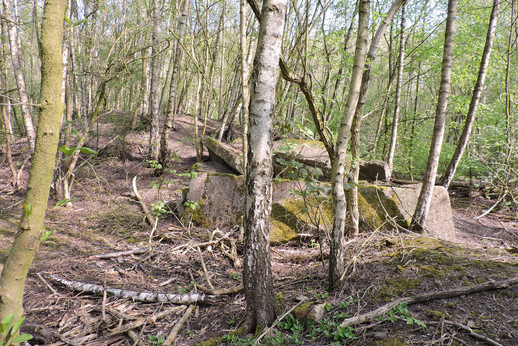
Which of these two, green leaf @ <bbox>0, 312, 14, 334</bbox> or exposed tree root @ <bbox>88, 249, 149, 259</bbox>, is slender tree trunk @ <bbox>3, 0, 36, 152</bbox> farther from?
green leaf @ <bbox>0, 312, 14, 334</bbox>

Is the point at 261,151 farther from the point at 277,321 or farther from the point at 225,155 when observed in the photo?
the point at 225,155

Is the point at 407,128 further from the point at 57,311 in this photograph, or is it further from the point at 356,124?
the point at 57,311

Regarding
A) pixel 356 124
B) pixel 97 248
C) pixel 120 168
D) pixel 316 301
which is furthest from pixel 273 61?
pixel 120 168

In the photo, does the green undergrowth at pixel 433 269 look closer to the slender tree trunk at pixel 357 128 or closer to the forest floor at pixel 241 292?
the forest floor at pixel 241 292

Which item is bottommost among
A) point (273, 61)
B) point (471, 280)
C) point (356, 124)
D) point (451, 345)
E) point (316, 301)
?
point (316, 301)

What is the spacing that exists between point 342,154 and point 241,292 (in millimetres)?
2150

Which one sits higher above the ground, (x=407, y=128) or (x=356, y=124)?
(x=407, y=128)

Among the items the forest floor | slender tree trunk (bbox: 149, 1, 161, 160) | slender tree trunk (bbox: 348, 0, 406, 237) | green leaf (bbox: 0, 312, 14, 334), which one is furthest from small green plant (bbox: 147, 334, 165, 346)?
slender tree trunk (bbox: 149, 1, 161, 160)

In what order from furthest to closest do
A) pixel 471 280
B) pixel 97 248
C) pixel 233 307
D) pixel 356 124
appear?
1. pixel 97 248
2. pixel 356 124
3. pixel 233 307
4. pixel 471 280

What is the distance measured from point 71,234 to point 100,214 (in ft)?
3.63

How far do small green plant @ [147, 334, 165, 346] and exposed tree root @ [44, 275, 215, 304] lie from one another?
0.53 meters

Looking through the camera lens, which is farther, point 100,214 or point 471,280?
point 100,214

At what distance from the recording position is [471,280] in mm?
2844

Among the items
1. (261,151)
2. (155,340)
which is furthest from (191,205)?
(261,151)
